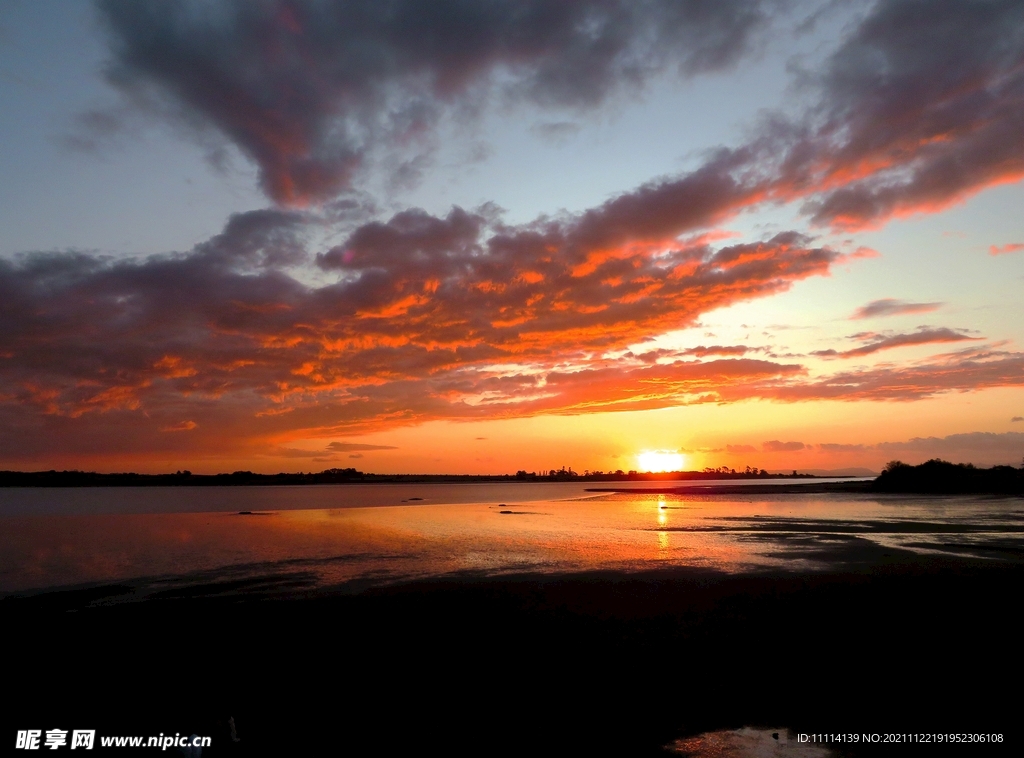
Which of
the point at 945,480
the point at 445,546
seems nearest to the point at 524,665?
the point at 445,546

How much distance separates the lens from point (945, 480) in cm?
8531

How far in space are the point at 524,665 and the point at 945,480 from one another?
96395mm

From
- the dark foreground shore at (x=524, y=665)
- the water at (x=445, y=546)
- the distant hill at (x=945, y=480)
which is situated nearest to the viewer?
the dark foreground shore at (x=524, y=665)

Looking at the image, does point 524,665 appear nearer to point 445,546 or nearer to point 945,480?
point 445,546

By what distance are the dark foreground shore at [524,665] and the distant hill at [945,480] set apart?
78.0 m

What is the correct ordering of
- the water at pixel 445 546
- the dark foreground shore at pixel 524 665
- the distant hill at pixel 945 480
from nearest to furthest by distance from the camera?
the dark foreground shore at pixel 524 665 < the water at pixel 445 546 < the distant hill at pixel 945 480

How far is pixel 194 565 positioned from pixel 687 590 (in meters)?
22.6

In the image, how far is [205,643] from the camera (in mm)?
14766

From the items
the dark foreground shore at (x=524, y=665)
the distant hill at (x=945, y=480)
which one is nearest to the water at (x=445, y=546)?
the dark foreground shore at (x=524, y=665)

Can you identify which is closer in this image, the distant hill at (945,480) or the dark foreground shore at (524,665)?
the dark foreground shore at (524,665)

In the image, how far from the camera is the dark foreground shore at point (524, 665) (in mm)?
9602

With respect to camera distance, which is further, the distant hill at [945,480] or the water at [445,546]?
the distant hill at [945,480]

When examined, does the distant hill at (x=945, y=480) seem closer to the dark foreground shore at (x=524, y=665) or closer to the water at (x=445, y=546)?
the water at (x=445, y=546)

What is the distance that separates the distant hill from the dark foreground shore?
78031mm
